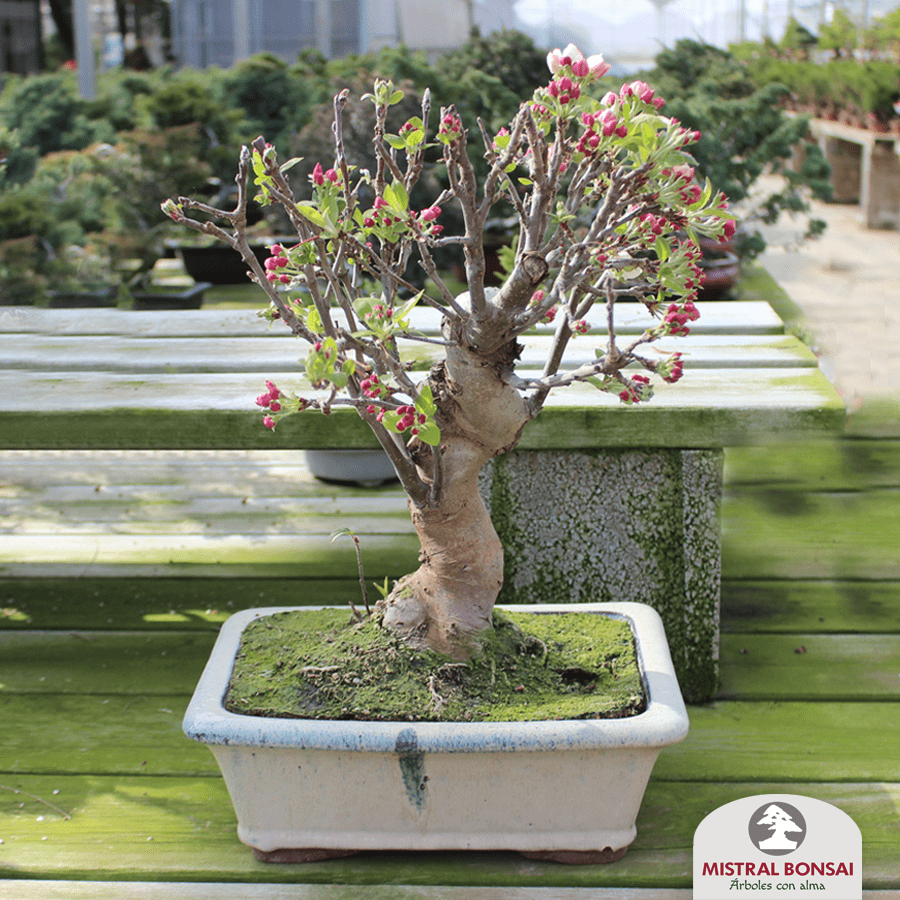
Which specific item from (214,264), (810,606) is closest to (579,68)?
(810,606)

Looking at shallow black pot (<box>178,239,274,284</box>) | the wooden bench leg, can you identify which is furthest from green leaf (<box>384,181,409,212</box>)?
shallow black pot (<box>178,239,274,284</box>)

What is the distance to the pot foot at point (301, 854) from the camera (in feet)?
4.53

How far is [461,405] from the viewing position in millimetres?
1305

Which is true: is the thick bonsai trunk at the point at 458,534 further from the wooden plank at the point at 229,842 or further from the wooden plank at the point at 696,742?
the wooden plank at the point at 696,742

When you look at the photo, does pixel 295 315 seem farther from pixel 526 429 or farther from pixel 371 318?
pixel 526 429

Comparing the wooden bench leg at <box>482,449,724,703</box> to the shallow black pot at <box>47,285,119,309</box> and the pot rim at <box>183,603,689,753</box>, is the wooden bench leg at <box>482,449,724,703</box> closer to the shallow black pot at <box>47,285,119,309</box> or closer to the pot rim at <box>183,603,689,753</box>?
the pot rim at <box>183,603,689,753</box>

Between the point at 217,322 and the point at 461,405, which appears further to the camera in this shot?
the point at 217,322

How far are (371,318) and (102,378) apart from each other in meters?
0.90

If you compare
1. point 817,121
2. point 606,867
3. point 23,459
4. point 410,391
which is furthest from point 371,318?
point 817,121

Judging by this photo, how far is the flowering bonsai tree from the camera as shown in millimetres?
1034

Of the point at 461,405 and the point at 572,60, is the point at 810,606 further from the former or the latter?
the point at 572,60

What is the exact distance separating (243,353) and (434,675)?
81 cm

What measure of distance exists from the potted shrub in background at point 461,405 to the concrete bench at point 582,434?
0.16 metres

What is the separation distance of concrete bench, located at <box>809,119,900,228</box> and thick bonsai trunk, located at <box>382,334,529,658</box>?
16.5ft
